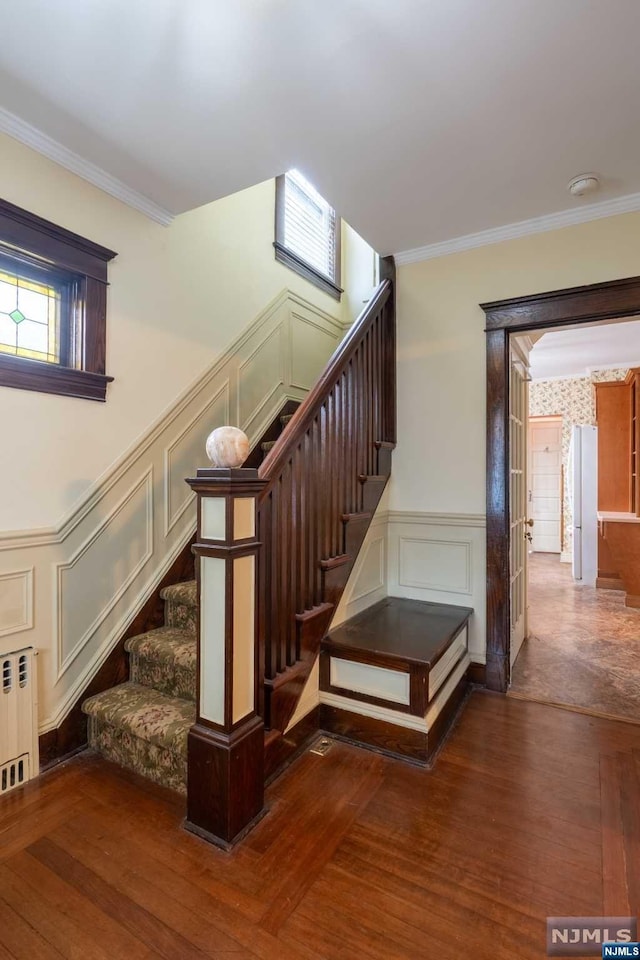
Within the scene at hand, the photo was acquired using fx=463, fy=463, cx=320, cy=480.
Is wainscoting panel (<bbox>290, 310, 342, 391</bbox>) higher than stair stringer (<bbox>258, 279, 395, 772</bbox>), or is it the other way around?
wainscoting panel (<bbox>290, 310, 342, 391</bbox>)

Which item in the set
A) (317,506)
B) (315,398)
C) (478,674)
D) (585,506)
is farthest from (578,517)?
(315,398)

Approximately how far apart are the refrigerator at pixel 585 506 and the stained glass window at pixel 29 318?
5874 mm

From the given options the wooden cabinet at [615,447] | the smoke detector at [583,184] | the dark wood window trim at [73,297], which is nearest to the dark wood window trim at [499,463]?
the smoke detector at [583,184]

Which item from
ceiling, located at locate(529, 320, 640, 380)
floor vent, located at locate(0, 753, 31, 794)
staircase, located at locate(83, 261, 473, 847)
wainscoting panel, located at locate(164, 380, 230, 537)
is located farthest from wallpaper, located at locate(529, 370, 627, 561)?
floor vent, located at locate(0, 753, 31, 794)

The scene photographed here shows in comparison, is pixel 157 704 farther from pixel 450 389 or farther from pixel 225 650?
pixel 450 389

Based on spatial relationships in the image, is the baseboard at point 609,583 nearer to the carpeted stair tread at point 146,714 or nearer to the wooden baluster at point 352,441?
the wooden baluster at point 352,441

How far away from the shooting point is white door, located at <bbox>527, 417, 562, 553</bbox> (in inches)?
303

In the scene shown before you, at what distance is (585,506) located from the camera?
5.84 meters

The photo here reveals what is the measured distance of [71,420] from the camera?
→ 2213mm

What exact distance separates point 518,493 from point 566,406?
4581 mm

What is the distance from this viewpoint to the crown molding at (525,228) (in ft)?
8.37

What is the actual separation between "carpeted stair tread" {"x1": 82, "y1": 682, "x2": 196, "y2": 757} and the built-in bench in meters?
0.72

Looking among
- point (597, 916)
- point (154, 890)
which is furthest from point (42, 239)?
point (597, 916)

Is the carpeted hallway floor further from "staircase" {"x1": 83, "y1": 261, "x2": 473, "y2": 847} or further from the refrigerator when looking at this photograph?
"staircase" {"x1": 83, "y1": 261, "x2": 473, "y2": 847}
